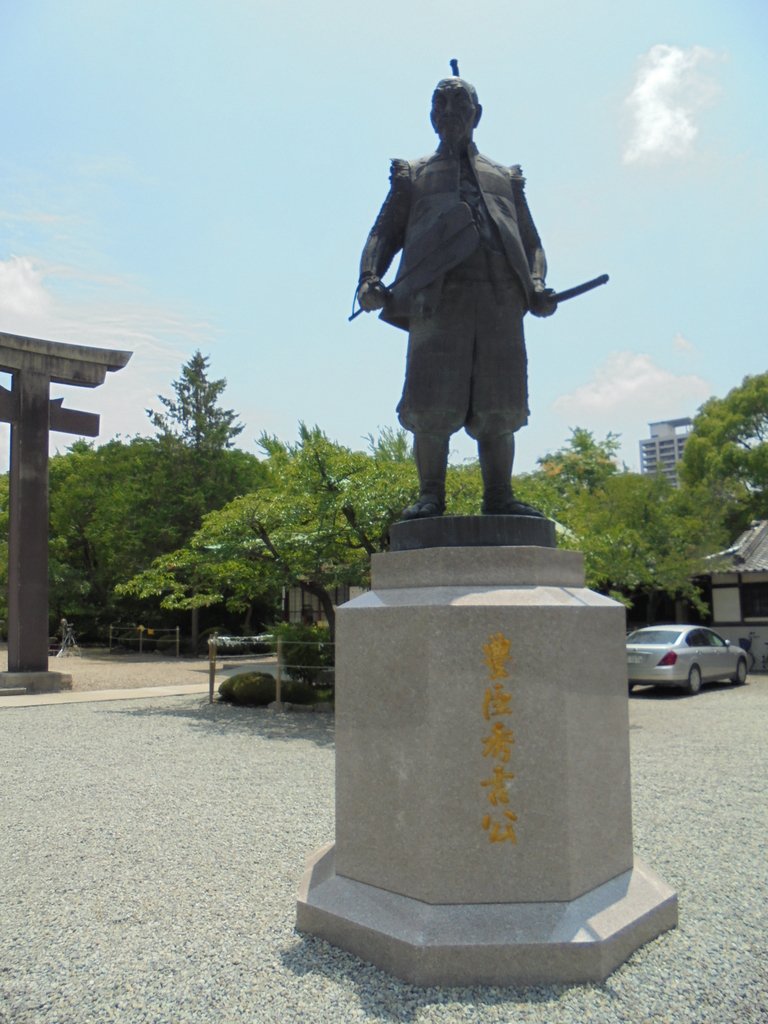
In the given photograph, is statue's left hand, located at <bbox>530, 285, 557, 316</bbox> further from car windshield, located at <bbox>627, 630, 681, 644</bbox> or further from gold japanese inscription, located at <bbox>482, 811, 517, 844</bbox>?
car windshield, located at <bbox>627, 630, 681, 644</bbox>

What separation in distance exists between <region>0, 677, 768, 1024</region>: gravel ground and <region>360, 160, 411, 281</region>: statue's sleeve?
3.18 m

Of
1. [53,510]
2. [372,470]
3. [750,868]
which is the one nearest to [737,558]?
[372,470]

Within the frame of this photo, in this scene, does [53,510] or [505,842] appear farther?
[53,510]

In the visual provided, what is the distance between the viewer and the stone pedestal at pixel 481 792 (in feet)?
9.65

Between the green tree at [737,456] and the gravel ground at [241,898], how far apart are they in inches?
633

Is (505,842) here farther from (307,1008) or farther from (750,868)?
(750,868)

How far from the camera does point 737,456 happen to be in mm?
22844

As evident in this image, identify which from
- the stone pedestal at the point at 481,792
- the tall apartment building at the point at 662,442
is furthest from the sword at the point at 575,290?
the tall apartment building at the point at 662,442

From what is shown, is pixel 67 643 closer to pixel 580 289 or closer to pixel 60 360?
pixel 60 360

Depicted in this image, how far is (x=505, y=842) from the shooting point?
10.0 ft

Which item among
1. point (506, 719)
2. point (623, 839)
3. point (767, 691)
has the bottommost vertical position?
point (767, 691)

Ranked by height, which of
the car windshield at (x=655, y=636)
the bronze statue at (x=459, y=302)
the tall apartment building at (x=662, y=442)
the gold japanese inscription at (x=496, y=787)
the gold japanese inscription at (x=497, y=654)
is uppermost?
the tall apartment building at (x=662, y=442)

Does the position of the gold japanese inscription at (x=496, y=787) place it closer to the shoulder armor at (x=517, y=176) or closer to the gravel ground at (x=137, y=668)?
the shoulder armor at (x=517, y=176)

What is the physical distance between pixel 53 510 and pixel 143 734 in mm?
20954
